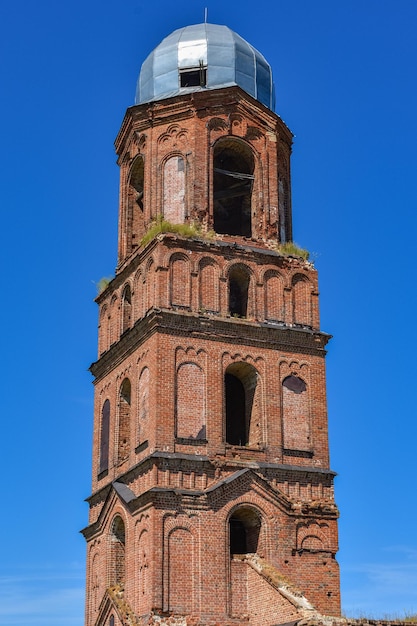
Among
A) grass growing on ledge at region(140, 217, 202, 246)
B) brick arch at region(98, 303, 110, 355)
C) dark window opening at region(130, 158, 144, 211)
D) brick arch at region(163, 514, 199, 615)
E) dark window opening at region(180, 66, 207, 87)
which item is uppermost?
dark window opening at region(180, 66, 207, 87)

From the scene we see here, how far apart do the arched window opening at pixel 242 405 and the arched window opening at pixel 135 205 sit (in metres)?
5.26

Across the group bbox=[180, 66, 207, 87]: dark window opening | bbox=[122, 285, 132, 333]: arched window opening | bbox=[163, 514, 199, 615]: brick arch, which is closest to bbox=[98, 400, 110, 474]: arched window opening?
bbox=[122, 285, 132, 333]: arched window opening

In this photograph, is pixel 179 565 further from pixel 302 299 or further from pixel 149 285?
pixel 302 299

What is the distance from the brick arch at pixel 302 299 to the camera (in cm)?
3028

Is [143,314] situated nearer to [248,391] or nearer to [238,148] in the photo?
[248,391]

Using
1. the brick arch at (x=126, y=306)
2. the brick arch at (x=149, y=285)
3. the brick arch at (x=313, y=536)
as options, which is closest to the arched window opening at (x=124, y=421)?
the brick arch at (x=126, y=306)

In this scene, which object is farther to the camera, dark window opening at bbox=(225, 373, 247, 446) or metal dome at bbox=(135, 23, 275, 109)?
metal dome at bbox=(135, 23, 275, 109)

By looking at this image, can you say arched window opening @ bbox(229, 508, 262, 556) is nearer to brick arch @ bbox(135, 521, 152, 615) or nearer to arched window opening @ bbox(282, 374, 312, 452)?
arched window opening @ bbox(282, 374, 312, 452)

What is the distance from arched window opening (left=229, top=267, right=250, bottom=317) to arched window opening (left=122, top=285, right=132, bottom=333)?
112 inches

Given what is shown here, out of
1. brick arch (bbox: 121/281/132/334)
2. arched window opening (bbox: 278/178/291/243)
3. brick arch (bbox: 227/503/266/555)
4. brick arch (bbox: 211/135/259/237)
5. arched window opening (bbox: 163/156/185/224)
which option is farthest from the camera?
arched window opening (bbox: 278/178/291/243)

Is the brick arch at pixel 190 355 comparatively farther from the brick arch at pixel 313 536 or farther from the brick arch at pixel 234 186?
the brick arch at pixel 313 536

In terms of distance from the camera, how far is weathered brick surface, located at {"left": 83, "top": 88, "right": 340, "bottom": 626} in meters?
26.5

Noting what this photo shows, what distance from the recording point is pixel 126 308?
103 feet

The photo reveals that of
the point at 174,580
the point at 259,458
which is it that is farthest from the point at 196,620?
the point at 259,458
